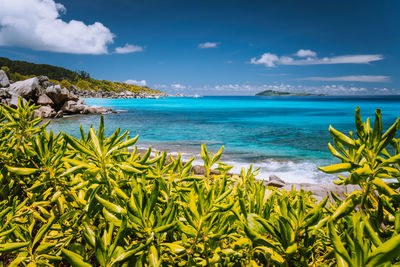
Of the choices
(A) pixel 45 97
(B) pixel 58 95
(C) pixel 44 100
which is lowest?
(C) pixel 44 100

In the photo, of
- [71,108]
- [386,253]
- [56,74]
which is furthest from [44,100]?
[56,74]

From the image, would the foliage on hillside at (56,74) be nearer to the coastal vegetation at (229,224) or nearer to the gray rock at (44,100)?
the gray rock at (44,100)

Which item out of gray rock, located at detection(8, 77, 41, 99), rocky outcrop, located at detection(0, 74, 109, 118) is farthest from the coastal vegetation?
gray rock, located at detection(8, 77, 41, 99)

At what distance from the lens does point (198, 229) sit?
0.71 m

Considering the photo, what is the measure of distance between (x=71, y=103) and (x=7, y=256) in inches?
1853

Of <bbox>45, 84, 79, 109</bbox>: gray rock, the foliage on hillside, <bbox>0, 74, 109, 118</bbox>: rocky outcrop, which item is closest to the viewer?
<bbox>0, 74, 109, 118</bbox>: rocky outcrop

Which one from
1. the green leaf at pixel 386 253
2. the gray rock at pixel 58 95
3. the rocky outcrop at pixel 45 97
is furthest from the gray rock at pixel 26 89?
the green leaf at pixel 386 253

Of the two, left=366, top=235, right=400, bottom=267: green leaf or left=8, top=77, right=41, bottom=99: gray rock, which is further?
left=8, top=77, right=41, bottom=99: gray rock

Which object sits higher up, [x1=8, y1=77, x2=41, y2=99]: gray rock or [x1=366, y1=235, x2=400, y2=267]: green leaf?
[x1=8, y1=77, x2=41, y2=99]: gray rock

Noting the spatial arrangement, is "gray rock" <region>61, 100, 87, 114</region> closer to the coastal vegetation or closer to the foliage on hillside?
the coastal vegetation

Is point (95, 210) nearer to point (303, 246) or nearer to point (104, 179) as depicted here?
point (104, 179)

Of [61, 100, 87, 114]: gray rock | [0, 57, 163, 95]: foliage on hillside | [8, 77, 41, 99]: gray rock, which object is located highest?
[0, 57, 163, 95]: foliage on hillside

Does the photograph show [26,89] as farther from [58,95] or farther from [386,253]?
[386,253]

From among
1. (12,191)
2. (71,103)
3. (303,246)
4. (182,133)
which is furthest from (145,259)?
(71,103)
